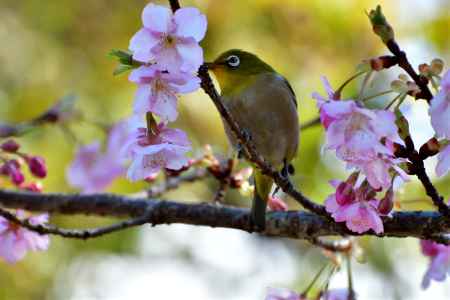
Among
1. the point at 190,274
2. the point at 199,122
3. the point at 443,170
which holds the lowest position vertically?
the point at 190,274

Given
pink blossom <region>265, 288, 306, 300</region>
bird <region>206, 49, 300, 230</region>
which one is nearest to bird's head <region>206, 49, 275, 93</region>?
bird <region>206, 49, 300, 230</region>

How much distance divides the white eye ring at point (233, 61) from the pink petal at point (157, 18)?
1.64 m

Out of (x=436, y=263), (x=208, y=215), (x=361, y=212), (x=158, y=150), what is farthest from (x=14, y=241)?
(x=436, y=263)

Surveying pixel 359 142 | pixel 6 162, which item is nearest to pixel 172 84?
pixel 359 142

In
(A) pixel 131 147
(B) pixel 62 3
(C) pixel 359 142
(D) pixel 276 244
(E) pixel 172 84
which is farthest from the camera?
(D) pixel 276 244

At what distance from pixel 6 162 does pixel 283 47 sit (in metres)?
2.60

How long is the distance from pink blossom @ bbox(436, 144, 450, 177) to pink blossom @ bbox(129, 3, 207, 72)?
2.26 ft

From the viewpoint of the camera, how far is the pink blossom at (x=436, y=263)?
305 cm

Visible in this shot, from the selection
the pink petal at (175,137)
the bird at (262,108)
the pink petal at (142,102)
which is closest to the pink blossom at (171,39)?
the pink petal at (142,102)

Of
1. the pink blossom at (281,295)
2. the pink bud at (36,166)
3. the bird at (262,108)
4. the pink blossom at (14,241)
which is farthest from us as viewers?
the bird at (262,108)

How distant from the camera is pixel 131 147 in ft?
7.77

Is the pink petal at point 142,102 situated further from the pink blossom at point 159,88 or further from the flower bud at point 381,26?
the flower bud at point 381,26

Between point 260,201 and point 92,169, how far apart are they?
1.57m

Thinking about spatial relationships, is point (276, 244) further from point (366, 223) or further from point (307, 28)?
point (366, 223)
